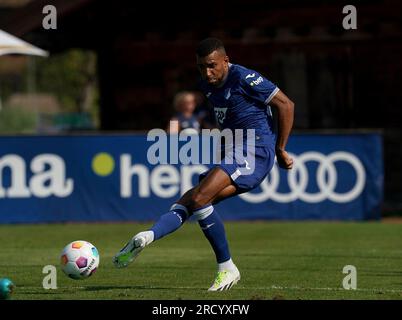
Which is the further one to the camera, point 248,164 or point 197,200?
point 248,164

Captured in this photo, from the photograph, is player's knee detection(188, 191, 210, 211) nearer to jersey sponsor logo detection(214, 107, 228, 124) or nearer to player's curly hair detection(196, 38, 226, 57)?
jersey sponsor logo detection(214, 107, 228, 124)

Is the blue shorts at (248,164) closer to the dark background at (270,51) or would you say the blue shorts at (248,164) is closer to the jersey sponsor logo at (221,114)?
the jersey sponsor logo at (221,114)

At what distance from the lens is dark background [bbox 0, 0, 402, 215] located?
71.7ft

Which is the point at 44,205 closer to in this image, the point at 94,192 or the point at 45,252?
the point at 94,192

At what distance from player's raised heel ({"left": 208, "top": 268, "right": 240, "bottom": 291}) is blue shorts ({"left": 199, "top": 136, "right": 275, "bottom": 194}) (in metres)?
0.74

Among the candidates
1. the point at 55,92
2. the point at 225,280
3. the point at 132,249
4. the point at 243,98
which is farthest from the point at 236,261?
the point at 55,92

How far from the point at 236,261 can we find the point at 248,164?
9.80 ft

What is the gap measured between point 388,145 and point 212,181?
1302cm

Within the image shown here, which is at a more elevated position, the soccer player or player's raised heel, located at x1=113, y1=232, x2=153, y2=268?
the soccer player

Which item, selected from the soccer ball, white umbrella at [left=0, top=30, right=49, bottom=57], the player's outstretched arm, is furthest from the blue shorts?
white umbrella at [left=0, top=30, right=49, bottom=57]

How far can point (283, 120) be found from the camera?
32.1 ft

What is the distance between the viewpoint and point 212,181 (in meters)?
9.40

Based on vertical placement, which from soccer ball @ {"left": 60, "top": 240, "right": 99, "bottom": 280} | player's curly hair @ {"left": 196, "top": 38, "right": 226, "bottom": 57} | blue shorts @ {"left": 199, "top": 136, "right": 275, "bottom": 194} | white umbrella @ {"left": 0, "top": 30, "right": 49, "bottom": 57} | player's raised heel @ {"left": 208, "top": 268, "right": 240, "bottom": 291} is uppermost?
white umbrella @ {"left": 0, "top": 30, "right": 49, "bottom": 57}

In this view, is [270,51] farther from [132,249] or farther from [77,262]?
[132,249]
